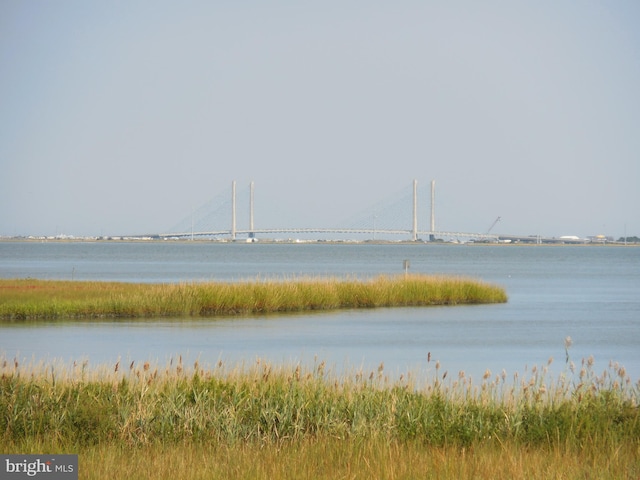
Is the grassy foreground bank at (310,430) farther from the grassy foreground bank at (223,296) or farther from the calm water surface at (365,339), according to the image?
the grassy foreground bank at (223,296)

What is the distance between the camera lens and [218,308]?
96.8 feet

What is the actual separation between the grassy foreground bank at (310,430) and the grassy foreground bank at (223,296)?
17725mm

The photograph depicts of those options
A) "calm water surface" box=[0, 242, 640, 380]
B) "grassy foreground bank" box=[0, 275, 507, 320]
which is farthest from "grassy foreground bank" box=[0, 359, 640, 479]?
"grassy foreground bank" box=[0, 275, 507, 320]

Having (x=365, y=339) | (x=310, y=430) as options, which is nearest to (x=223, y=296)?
(x=365, y=339)

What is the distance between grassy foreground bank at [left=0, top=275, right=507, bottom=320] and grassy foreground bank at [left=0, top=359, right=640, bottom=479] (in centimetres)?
1772

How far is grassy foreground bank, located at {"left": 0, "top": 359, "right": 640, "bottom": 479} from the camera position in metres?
7.86

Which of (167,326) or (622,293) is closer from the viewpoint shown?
(167,326)

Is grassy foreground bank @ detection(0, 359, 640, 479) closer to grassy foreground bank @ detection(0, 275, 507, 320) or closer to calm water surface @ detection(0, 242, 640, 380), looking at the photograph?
calm water surface @ detection(0, 242, 640, 380)

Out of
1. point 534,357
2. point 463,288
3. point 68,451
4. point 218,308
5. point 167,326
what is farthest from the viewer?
point 463,288

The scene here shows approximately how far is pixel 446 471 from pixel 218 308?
2217 centimetres

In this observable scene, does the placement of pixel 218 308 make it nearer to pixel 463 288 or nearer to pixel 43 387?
pixel 463 288

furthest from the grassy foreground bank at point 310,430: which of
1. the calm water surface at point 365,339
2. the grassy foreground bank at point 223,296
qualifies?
the grassy foreground bank at point 223,296

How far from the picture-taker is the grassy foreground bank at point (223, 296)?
Answer: 28.3m

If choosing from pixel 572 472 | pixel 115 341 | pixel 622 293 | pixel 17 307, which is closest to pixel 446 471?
pixel 572 472
